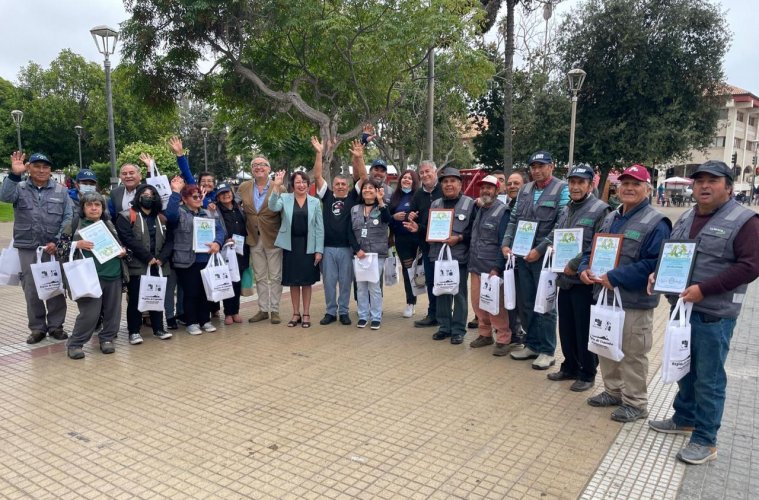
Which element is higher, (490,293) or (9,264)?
(9,264)

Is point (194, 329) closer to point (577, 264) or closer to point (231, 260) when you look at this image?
point (231, 260)

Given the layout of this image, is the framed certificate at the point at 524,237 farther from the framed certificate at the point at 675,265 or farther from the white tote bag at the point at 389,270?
the white tote bag at the point at 389,270

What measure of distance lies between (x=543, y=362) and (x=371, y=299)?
2397 mm

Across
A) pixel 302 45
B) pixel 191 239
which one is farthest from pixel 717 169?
pixel 302 45

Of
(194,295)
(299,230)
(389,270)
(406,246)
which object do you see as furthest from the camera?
(389,270)

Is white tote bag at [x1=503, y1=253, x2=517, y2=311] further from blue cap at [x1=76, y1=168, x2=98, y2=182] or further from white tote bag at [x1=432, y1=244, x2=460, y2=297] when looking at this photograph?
blue cap at [x1=76, y1=168, x2=98, y2=182]

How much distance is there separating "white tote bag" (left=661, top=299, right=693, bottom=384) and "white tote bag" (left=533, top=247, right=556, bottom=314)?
55.8 inches

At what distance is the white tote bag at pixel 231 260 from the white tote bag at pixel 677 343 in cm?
504

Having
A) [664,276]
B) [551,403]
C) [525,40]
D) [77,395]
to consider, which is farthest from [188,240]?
[525,40]

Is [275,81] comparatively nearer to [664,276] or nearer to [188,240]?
[188,240]

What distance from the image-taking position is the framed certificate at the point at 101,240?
17.9 ft

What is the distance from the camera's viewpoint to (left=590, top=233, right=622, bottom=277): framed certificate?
4074 millimetres

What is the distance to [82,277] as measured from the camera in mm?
5312

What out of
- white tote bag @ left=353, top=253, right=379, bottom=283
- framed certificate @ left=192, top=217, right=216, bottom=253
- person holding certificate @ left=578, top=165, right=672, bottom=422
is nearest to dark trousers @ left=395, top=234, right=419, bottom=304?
white tote bag @ left=353, top=253, right=379, bottom=283
